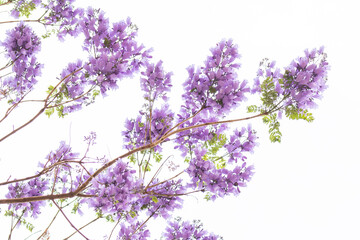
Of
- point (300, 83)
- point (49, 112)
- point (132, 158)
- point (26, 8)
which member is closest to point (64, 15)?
point (26, 8)

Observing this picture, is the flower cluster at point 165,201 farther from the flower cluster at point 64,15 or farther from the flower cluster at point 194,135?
the flower cluster at point 64,15

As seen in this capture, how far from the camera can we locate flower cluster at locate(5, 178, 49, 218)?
4195mm

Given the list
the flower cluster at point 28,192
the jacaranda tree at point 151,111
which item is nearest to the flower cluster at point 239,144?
the jacaranda tree at point 151,111

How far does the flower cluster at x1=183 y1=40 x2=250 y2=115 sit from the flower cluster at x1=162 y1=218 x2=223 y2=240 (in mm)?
2105

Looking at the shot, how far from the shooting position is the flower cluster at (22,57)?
14.4ft

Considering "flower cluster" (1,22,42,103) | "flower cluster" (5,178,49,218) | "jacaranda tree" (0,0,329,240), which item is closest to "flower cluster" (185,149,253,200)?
"jacaranda tree" (0,0,329,240)

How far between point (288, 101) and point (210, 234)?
2.59 m

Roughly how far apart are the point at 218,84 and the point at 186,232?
2563mm

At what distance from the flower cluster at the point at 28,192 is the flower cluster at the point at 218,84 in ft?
8.44

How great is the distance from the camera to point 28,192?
4281 millimetres

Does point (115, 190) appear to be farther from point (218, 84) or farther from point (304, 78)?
point (304, 78)

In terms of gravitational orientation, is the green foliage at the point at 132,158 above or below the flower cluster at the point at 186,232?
above

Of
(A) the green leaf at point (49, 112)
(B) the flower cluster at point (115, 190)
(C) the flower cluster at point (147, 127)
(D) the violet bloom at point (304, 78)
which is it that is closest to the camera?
(B) the flower cluster at point (115, 190)

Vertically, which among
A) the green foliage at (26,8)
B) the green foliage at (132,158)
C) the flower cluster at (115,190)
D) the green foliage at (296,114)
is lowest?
the flower cluster at (115,190)
